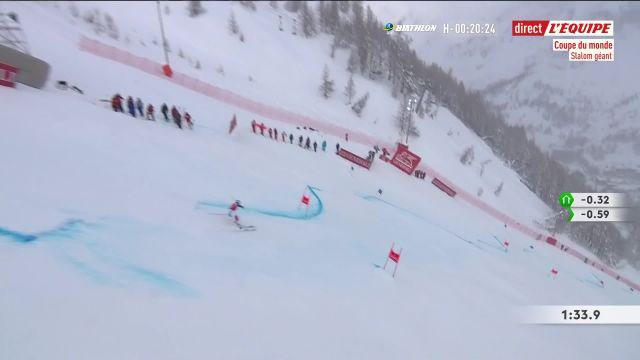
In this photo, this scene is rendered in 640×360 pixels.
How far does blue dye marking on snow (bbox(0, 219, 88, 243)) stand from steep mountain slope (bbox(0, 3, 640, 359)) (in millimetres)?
36

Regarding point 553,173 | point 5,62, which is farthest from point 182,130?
point 553,173

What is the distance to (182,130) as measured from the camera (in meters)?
14.2

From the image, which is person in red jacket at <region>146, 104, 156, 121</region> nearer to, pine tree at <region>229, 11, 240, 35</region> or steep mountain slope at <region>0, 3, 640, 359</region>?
steep mountain slope at <region>0, 3, 640, 359</region>

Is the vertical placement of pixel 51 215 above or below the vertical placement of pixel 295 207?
below

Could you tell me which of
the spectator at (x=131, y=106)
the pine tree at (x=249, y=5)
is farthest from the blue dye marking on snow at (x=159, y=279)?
the pine tree at (x=249, y=5)

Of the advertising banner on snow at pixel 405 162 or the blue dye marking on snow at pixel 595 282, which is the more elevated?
the advertising banner on snow at pixel 405 162

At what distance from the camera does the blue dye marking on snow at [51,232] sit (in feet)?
18.6

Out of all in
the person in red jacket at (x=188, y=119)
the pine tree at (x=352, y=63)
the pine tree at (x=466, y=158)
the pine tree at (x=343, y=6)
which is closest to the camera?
the person in red jacket at (x=188, y=119)

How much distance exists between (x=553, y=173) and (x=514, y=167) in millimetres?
8906

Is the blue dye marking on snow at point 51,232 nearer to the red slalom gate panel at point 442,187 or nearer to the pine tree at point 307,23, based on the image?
the red slalom gate panel at point 442,187

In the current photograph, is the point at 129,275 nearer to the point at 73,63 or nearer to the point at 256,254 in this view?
the point at 256,254

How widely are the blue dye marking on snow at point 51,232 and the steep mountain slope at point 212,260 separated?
36 mm

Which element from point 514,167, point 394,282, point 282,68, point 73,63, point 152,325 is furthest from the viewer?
point 514,167

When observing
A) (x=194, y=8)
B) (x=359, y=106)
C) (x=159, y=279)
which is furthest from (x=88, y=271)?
(x=194, y=8)
